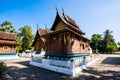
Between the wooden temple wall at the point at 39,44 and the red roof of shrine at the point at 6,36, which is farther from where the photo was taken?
the wooden temple wall at the point at 39,44

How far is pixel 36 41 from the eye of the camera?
2927cm

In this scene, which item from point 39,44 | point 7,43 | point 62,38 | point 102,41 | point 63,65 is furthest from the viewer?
point 102,41

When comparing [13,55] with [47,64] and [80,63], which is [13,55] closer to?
[47,64]

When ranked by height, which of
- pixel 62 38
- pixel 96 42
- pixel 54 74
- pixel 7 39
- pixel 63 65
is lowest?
pixel 54 74

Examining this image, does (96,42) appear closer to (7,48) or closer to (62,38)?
(7,48)

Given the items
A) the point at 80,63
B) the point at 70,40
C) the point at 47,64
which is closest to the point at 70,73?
the point at 80,63

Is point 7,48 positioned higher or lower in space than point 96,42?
lower

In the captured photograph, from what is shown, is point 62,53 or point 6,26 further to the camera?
point 6,26

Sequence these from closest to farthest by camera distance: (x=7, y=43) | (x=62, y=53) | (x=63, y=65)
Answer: (x=63, y=65), (x=62, y=53), (x=7, y=43)

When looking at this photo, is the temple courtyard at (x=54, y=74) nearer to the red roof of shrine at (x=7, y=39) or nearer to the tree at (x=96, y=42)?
the red roof of shrine at (x=7, y=39)

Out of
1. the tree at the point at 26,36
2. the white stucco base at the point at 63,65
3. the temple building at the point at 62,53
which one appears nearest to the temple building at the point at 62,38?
the temple building at the point at 62,53

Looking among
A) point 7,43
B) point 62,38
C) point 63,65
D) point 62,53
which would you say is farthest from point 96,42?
point 63,65

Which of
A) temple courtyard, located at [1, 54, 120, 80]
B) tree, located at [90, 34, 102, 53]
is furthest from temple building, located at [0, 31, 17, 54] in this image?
tree, located at [90, 34, 102, 53]

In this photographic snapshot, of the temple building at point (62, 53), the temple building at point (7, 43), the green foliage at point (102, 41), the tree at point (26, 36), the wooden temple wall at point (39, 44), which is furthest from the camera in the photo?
the green foliage at point (102, 41)
